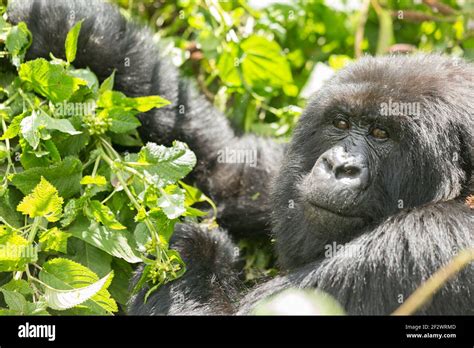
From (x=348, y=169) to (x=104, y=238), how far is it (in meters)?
1.31

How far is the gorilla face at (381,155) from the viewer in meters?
4.07

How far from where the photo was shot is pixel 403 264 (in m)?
3.77

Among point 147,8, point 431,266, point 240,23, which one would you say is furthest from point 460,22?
point 431,266

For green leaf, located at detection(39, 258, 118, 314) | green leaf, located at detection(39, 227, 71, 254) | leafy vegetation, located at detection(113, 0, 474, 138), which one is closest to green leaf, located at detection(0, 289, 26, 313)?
green leaf, located at detection(39, 258, 118, 314)

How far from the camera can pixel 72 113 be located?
453 centimetres

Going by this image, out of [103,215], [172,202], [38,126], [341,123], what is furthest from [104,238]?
[341,123]

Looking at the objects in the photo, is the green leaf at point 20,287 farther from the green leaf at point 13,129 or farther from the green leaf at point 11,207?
the green leaf at point 13,129

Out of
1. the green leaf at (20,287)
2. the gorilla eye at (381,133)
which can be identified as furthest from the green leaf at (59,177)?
the gorilla eye at (381,133)

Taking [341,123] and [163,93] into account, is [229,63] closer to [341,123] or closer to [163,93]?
[163,93]

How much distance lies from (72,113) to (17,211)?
24.5 inches

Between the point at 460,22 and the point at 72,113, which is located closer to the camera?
the point at 72,113

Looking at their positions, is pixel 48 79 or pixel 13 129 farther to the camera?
pixel 48 79

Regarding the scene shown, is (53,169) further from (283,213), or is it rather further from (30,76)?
(283,213)

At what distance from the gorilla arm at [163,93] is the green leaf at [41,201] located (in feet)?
4.23
